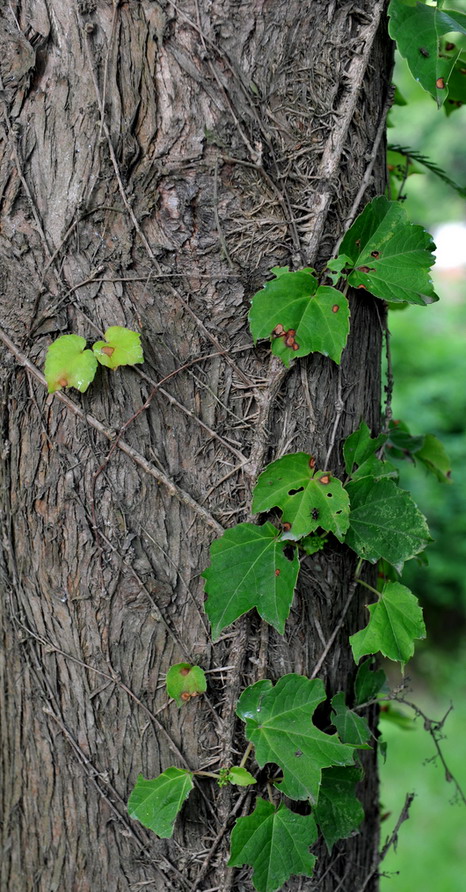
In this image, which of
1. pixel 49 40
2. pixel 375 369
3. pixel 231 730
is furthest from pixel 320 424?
pixel 49 40

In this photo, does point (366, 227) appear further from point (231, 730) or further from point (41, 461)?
point (231, 730)

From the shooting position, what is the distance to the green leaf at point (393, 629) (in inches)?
53.0

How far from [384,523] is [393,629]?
198 mm

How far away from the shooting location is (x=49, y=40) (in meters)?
1.33

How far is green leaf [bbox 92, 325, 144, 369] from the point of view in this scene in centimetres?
130

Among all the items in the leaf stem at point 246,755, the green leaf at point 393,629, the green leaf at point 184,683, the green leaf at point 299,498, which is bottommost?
the leaf stem at point 246,755

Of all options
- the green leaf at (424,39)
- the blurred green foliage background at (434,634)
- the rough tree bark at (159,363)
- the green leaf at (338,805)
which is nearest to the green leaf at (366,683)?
the rough tree bark at (159,363)

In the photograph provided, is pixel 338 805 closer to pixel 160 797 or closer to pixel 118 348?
pixel 160 797

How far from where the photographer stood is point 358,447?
1408mm

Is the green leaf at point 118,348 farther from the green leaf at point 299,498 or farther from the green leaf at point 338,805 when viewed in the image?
the green leaf at point 338,805

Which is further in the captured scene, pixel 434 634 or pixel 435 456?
pixel 434 634

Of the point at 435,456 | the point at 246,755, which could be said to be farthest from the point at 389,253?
the point at 246,755

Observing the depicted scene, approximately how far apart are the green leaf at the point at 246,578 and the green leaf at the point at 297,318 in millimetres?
333

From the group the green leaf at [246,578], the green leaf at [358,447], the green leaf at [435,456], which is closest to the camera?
the green leaf at [246,578]
